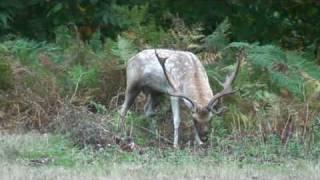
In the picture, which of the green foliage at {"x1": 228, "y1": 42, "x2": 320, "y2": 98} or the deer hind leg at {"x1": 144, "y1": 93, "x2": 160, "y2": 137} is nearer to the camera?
the deer hind leg at {"x1": 144, "y1": 93, "x2": 160, "y2": 137}

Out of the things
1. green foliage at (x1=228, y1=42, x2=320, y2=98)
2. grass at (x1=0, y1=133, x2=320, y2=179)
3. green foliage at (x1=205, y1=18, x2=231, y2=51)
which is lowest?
grass at (x1=0, y1=133, x2=320, y2=179)

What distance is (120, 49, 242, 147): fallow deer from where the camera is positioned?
1323cm

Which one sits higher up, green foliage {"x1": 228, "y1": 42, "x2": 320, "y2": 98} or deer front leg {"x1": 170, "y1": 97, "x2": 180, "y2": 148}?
green foliage {"x1": 228, "y1": 42, "x2": 320, "y2": 98}

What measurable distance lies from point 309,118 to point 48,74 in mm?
4438

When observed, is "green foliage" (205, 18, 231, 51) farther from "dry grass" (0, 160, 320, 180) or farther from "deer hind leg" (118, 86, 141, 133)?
"dry grass" (0, 160, 320, 180)

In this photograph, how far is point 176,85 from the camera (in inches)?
533

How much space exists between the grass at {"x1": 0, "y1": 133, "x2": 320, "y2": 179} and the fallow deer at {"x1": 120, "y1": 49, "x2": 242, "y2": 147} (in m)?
0.65

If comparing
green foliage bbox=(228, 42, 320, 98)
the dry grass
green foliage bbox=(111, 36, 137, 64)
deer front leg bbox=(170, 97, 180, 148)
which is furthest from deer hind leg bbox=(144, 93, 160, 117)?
the dry grass

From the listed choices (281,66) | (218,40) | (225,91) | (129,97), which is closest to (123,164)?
(225,91)

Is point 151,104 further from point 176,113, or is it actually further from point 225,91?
point 225,91

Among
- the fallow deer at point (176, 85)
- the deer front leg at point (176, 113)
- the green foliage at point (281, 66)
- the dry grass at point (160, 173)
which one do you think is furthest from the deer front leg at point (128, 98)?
the dry grass at point (160, 173)

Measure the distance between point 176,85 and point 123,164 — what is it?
2.19 m

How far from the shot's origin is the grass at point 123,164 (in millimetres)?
10867

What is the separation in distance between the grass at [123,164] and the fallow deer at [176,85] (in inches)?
25.5
